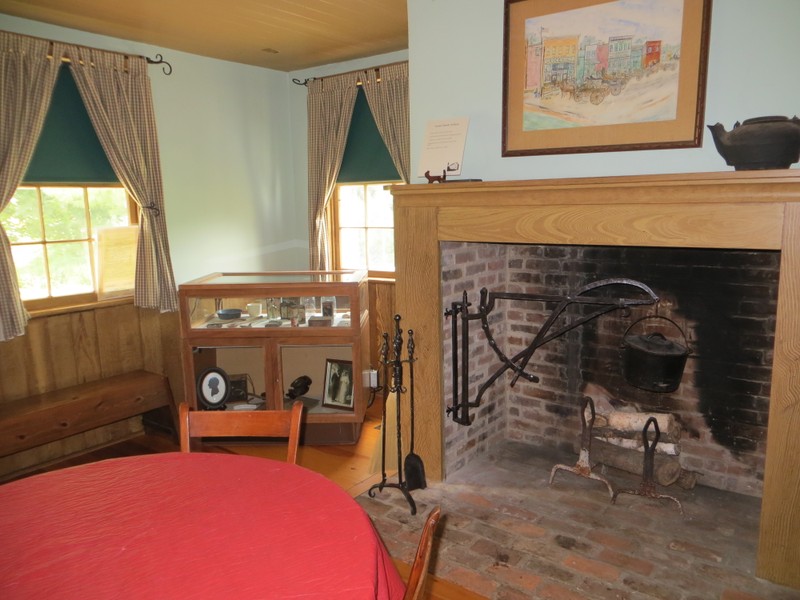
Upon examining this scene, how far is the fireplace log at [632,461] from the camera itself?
9.04 feet

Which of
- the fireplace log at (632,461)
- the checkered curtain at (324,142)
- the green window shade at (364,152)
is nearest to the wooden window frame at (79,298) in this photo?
the checkered curtain at (324,142)

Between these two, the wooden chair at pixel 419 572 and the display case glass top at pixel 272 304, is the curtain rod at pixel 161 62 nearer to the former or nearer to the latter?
the display case glass top at pixel 272 304

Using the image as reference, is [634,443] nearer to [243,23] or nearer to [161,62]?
[243,23]

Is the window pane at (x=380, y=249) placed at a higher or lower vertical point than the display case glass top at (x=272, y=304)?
higher

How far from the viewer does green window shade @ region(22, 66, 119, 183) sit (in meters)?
3.33

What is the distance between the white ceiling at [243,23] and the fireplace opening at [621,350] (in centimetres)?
146

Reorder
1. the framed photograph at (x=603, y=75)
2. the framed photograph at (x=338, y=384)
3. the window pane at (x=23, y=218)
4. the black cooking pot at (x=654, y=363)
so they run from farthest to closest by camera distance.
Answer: the framed photograph at (x=338, y=384) < the window pane at (x=23, y=218) < the black cooking pot at (x=654, y=363) < the framed photograph at (x=603, y=75)

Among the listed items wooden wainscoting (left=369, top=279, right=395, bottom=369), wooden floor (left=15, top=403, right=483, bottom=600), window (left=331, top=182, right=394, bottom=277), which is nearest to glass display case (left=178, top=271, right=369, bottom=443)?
wooden floor (left=15, top=403, right=483, bottom=600)

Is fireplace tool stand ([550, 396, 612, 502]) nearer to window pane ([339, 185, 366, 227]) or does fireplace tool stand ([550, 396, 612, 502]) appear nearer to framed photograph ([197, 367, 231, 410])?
framed photograph ([197, 367, 231, 410])

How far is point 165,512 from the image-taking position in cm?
136

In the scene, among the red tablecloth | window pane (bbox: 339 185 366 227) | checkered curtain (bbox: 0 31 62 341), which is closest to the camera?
the red tablecloth

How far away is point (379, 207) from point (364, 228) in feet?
0.69

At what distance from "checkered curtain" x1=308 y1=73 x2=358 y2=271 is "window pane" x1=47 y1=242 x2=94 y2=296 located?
5.08 ft

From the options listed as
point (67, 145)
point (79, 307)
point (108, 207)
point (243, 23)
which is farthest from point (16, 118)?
point (243, 23)
